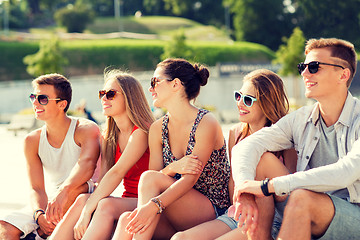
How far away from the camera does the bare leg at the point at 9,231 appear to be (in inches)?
143

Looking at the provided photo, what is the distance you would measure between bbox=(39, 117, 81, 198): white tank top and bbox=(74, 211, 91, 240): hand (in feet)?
2.44

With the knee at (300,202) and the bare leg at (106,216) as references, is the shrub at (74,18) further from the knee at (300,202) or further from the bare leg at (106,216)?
the knee at (300,202)

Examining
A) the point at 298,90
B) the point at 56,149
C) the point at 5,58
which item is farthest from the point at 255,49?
the point at 56,149

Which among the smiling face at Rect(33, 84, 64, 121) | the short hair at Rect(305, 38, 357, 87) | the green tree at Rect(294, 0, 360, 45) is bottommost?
the smiling face at Rect(33, 84, 64, 121)

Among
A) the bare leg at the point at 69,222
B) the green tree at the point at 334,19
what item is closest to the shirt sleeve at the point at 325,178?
the bare leg at the point at 69,222

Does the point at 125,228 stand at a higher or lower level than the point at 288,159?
lower

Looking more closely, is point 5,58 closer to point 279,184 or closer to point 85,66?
point 85,66

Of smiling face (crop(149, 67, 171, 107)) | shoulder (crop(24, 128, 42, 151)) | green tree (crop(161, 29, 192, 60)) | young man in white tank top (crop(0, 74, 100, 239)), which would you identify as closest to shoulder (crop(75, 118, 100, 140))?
young man in white tank top (crop(0, 74, 100, 239))

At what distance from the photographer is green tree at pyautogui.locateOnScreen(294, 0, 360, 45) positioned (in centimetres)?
3170

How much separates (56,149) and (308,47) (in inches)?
83.9

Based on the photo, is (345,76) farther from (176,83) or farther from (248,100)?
(176,83)

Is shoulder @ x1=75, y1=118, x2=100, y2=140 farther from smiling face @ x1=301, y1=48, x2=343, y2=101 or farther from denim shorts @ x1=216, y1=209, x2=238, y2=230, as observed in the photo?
smiling face @ x1=301, y1=48, x2=343, y2=101

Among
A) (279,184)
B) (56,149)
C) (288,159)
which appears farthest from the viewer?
(56,149)

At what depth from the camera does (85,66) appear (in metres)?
38.3
